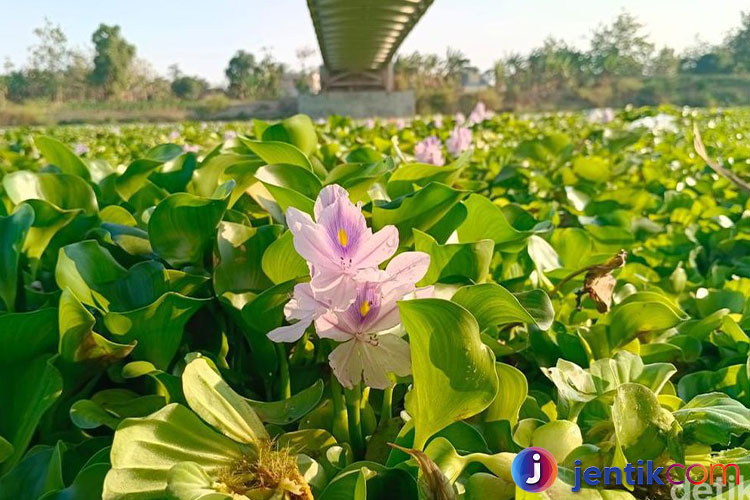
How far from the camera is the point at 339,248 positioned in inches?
19.5

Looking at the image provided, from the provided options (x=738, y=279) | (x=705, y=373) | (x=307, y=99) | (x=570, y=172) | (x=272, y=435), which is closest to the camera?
(x=272, y=435)

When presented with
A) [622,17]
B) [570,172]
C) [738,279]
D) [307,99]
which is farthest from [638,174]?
[622,17]

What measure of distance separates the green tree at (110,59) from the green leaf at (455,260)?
6173 cm

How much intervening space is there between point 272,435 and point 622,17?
69.6m

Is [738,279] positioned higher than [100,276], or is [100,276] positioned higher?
[100,276]

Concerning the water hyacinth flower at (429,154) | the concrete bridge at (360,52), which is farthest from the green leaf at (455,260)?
the concrete bridge at (360,52)

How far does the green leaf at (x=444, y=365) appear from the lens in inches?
18.0

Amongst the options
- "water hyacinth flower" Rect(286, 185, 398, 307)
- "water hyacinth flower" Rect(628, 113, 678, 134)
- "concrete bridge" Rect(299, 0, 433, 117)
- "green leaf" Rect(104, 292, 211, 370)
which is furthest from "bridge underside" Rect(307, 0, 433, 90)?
"water hyacinth flower" Rect(286, 185, 398, 307)

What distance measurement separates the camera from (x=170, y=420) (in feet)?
1.67

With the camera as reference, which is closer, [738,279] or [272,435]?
[272,435]

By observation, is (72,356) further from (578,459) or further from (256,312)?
(578,459)

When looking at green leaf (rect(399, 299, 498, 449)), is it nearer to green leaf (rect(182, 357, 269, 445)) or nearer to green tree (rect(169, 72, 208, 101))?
green leaf (rect(182, 357, 269, 445))

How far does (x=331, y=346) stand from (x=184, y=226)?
0.86 feet

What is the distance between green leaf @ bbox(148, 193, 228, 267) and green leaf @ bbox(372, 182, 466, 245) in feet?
0.61
